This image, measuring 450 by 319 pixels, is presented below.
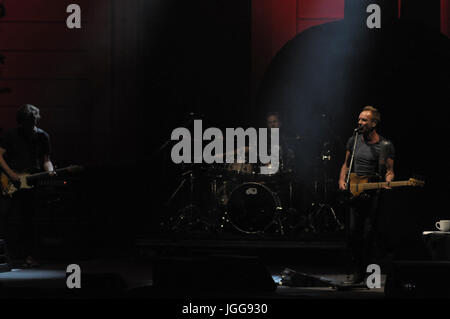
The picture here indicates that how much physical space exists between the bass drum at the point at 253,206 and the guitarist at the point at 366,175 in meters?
2.54

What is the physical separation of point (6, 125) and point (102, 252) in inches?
91.2

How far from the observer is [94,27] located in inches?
418

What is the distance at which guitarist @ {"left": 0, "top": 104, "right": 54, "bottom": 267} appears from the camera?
8625mm

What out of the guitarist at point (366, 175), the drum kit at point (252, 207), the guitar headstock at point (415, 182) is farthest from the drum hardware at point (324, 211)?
the guitar headstock at point (415, 182)

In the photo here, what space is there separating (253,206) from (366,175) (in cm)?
280

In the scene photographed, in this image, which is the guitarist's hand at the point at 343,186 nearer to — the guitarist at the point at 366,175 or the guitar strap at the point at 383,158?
the guitarist at the point at 366,175

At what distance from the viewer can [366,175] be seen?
7.38 meters

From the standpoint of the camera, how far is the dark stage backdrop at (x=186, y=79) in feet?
33.0

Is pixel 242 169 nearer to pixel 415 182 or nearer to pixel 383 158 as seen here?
pixel 383 158

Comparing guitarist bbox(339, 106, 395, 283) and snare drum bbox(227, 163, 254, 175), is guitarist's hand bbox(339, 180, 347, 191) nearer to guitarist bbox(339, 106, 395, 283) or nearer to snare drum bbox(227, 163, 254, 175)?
guitarist bbox(339, 106, 395, 283)

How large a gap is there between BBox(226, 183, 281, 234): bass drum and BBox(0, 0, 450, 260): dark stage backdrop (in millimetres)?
818

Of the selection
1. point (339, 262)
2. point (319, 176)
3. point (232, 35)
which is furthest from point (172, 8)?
point (339, 262)

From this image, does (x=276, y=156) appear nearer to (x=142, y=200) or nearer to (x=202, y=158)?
(x=202, y=158)

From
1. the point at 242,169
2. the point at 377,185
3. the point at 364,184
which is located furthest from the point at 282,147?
the point at 377,185
